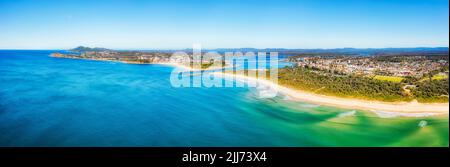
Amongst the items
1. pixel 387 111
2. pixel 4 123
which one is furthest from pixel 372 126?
pixel 4 123

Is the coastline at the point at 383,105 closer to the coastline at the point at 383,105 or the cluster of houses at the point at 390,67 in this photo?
the coastline at the point at 383,105

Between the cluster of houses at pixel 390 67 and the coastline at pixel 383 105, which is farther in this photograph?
the cluster of houses at pixel 390 67

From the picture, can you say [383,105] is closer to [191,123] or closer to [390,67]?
[191,123]

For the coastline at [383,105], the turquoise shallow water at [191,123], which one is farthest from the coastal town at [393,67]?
the turquoise shallow water at [191,123]

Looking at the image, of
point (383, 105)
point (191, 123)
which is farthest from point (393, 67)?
point (191, 123)

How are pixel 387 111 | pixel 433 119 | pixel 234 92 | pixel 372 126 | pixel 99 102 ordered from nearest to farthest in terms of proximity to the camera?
pixel 372 126 < pixel 433 119 < pixel 387 111 < pixel 99 102 < pixel 234 92
